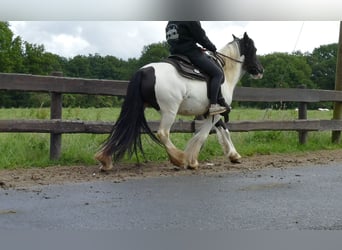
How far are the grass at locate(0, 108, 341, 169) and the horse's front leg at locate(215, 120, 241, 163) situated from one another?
0.47m

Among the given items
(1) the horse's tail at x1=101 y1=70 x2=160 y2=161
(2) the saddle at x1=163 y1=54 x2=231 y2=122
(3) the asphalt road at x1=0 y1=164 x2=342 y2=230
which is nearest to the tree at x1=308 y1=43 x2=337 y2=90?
(3) the asphalt road at x1=0 y1=164 x2=342 y2=230

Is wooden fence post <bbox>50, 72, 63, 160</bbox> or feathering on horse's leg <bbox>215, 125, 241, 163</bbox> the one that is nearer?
wooden fence post <bbox>50, 72, 63, 160</bbox>

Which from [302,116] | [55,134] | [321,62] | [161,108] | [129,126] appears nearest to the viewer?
[321,62]

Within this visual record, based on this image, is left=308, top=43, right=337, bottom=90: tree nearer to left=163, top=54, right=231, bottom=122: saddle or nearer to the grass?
left=163, top=54, right=231, bottom=122: saddle

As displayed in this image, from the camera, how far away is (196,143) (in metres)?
5.89

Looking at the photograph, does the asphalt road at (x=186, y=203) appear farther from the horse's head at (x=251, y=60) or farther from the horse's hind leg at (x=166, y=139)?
the horse's head at (x=251, y=60)

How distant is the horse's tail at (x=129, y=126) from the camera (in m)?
5.09

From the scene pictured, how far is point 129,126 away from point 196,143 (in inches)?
44.6

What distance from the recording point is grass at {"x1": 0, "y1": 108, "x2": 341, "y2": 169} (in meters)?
5.75

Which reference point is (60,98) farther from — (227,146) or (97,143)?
(227,146)

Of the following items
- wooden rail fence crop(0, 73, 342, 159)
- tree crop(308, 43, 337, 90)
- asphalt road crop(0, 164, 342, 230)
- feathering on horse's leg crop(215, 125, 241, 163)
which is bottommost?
asphalt road crop(0, 164, 342, 230)

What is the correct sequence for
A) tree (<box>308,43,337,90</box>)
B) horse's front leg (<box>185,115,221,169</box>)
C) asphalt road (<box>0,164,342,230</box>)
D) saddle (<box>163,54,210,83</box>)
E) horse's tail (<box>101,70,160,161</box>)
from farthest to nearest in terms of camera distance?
horse's front leg (<box>185,115,221,169</box>), saddle (<box>163,54,210,83</box>), horse's tail (<box>101,70,160,161</box>), asphalt road (<box>0,164,342,230</box>), tree (<box>308,43,337,90</box>)

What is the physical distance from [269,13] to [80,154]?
18.2ft

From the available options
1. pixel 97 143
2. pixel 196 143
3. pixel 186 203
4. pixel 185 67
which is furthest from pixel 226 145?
pixel 186 203
